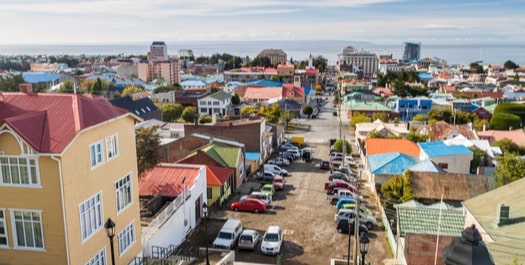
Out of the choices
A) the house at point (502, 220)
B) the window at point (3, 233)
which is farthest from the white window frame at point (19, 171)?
the house at point (502, 220)

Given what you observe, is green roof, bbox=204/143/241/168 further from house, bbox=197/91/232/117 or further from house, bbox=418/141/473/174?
house, bbox=197/91/232/117

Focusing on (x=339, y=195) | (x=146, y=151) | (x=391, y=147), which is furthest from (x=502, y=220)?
(x=391, y=147)

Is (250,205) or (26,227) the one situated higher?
(26,227)

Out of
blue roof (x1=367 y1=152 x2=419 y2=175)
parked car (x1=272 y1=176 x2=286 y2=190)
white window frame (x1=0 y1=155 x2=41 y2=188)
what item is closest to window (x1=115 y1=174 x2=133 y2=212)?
white window frame (x1=0 y1=155 x2=41 y2=188)

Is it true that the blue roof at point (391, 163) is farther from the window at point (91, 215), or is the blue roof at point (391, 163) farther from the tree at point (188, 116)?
the tree at point (188, 116)

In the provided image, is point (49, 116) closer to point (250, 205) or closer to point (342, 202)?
point (250, 205)

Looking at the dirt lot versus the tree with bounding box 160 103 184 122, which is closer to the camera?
the dirt lot
